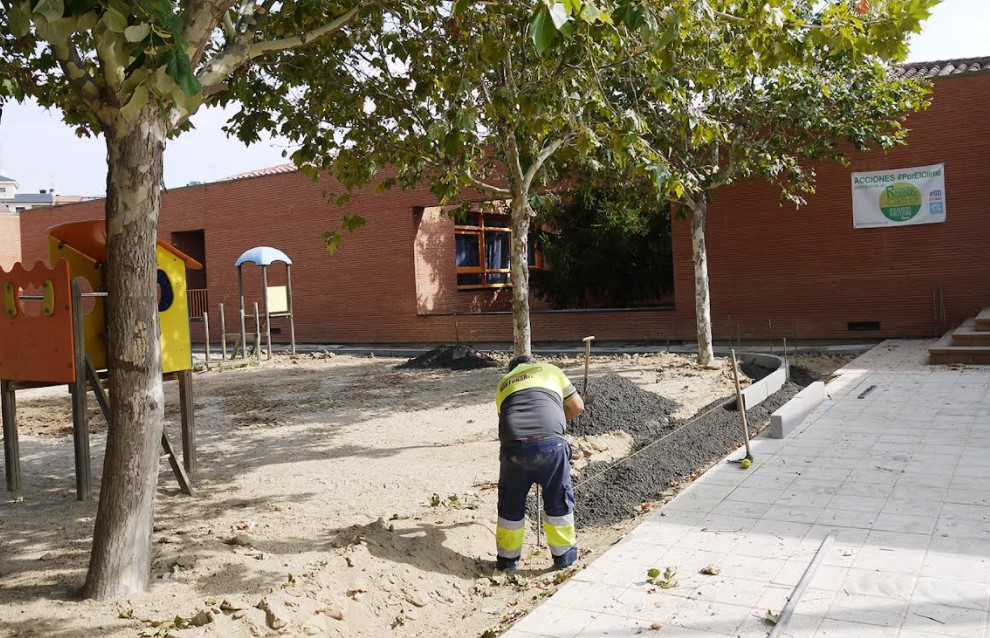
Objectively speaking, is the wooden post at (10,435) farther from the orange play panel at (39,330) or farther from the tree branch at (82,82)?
the tree branch at (82,82)

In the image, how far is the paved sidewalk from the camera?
159 inches

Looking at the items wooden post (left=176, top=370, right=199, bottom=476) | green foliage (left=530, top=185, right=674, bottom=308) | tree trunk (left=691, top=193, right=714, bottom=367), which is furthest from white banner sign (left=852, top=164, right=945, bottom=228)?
wooden post (left=176, top=370, right=199, bottom=476)

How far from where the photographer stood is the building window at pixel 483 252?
24078 millimetres

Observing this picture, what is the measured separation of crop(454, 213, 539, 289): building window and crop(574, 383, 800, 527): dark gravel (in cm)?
1482

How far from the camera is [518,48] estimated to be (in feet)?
27.8

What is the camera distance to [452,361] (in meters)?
16.4

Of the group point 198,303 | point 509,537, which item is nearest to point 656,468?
point 509,537

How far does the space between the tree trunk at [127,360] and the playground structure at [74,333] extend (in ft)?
6.83

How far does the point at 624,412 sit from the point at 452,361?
7520mm

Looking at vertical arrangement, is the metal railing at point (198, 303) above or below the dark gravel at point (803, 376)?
above

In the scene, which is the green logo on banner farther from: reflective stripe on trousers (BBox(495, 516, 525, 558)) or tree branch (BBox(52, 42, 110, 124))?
tree branch (BBox(52, 42, 110, 124))

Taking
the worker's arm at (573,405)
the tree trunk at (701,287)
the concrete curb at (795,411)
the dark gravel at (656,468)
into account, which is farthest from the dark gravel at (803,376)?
the worker's arm at (573,405)

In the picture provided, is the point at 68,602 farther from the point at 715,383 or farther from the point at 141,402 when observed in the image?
the point at 715,383

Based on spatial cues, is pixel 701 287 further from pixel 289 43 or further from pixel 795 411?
pixel 289 43
